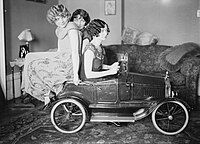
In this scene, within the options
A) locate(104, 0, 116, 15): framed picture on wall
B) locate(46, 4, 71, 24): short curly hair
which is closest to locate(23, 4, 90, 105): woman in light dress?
locate(46, 4, 71, 24): short curly hair

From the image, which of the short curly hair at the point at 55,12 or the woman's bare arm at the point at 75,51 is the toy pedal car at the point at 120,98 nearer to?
the woman's bare arm at the point at 75,51

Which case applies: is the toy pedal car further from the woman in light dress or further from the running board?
the woman in light dress

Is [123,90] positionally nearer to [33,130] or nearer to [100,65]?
[100,65]

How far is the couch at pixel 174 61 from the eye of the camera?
4.20m

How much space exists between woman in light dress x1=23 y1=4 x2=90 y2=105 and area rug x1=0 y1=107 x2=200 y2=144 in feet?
1.25

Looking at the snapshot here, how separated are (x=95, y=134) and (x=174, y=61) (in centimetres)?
182

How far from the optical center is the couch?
4.20 m

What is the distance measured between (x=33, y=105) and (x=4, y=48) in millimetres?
995

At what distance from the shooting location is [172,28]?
21.0 ft

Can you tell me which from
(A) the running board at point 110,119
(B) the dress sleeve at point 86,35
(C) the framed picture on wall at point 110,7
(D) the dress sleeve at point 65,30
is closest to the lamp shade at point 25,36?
(D) the dress sleeve at point 65,30

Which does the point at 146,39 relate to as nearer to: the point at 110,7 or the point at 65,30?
the point at 110,7

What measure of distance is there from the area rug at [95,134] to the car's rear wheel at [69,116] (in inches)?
3.5

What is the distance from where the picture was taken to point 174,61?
4.28 m

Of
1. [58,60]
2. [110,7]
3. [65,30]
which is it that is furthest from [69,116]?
[110,7]
